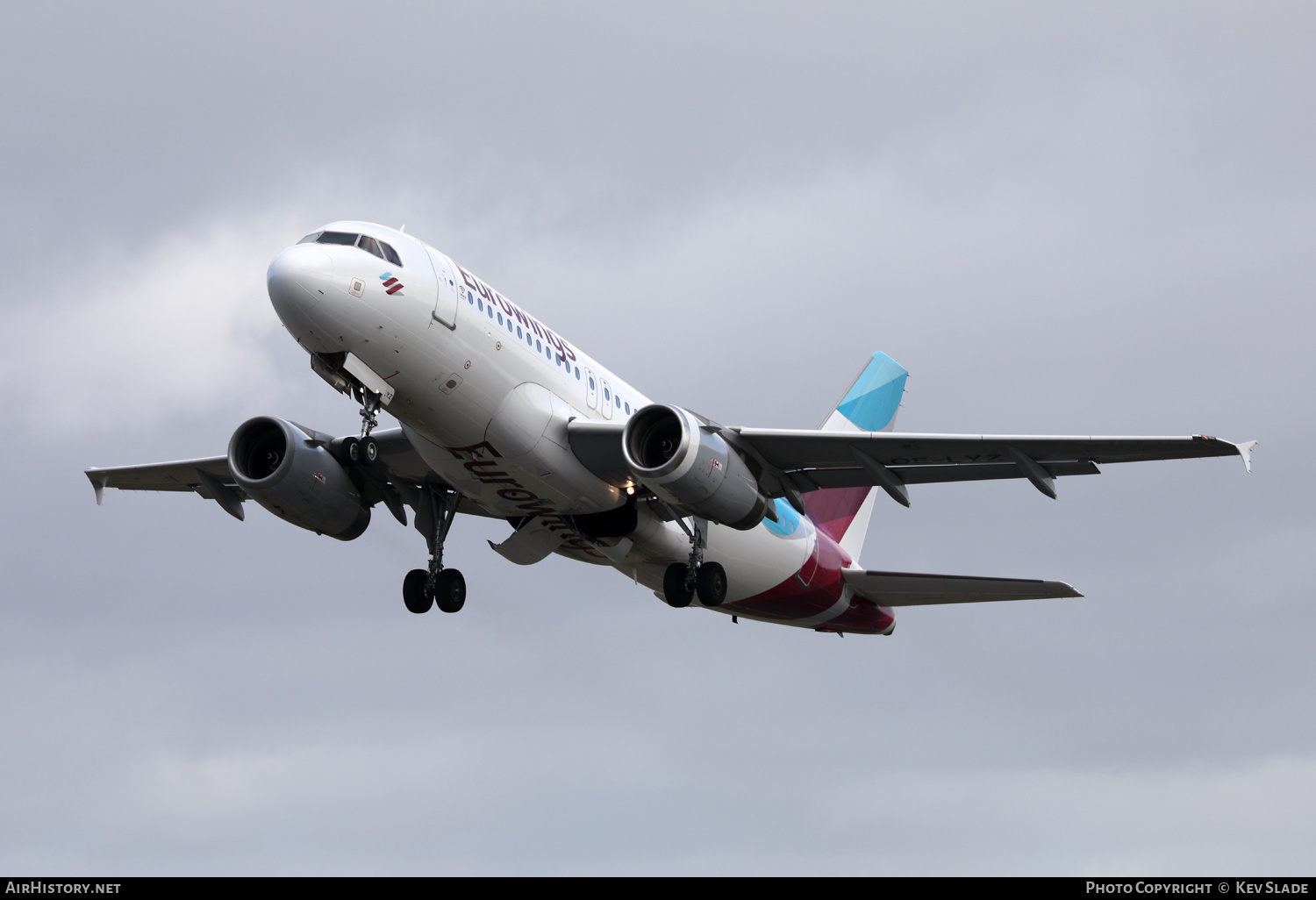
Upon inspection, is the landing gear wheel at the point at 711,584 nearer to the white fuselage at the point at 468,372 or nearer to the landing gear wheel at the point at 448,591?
the white fuselage at the point at 468,372

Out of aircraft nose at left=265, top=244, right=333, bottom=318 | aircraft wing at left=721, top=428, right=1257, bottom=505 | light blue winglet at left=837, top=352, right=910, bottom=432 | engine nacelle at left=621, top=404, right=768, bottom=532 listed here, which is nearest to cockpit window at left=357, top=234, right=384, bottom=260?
aircraft nose at left=265, top=244, right=333, bottom=318

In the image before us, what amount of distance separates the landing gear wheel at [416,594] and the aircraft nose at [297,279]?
26.4ft

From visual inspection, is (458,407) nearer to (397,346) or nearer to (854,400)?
(397,346)

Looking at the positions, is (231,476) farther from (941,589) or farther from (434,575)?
(941,589)

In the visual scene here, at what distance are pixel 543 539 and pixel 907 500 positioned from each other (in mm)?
7717

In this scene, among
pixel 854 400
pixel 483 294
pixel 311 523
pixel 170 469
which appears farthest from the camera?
pixel 854 400

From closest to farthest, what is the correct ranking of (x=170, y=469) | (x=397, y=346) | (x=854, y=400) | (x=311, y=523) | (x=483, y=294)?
(x=397, y=346) < (x=483, y=294) < (x=311, y=523) < (x=170, y=469) < (x=854, y=400)

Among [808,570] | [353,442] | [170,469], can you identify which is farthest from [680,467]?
[170,469]

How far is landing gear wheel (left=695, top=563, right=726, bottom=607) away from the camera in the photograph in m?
29.8

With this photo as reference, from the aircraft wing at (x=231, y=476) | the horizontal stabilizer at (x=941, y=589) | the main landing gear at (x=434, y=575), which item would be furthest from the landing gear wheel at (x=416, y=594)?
the horizontal stabilizer at (x=941, y=589)

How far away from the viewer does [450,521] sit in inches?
1271

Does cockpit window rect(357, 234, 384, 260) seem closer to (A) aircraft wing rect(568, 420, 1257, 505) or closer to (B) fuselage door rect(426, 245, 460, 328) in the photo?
(B) fuselage door rect(426, 245, 460, 328)

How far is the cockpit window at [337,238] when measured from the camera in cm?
2548

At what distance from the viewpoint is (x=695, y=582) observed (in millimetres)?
29984
